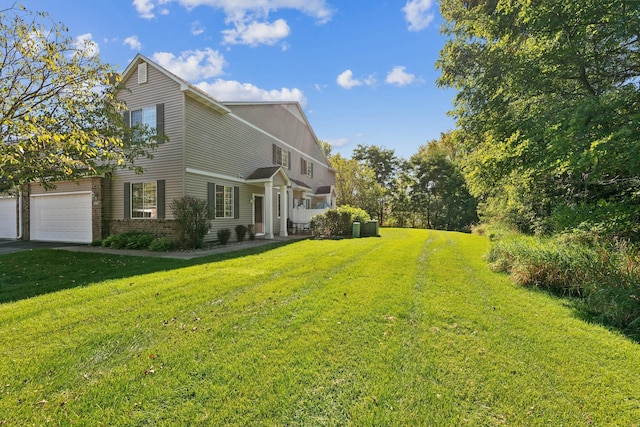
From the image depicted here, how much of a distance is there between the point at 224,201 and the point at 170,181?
2558 millimetres

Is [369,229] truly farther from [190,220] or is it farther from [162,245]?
[162,245]

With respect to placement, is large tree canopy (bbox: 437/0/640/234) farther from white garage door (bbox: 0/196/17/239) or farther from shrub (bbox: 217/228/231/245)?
white garage door (bbox: 0/196/17/239)

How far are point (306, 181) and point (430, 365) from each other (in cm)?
2035

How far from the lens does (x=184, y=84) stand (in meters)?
11.5

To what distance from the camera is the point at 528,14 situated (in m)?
5.70

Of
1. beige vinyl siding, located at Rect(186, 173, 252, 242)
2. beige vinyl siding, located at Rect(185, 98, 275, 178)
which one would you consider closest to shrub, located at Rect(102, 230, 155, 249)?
beige vinyl siding, located at Rect(186, 173, 252, 242)

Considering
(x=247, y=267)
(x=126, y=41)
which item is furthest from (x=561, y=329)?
(x=126, y=41)

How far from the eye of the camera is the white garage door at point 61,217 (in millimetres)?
13359

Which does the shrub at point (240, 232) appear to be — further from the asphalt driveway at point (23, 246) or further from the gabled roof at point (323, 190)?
the gabled roof at point (323, 190)

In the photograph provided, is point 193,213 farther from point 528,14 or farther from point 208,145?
point 528,14

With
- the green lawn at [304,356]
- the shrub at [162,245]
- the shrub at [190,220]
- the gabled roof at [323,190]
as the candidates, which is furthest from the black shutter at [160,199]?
the gabled roof at [323,190]

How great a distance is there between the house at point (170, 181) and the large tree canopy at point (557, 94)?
9.78 meters

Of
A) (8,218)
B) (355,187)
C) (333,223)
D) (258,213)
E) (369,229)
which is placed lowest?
(369,229)

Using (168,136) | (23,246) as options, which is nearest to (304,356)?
(168,136)
